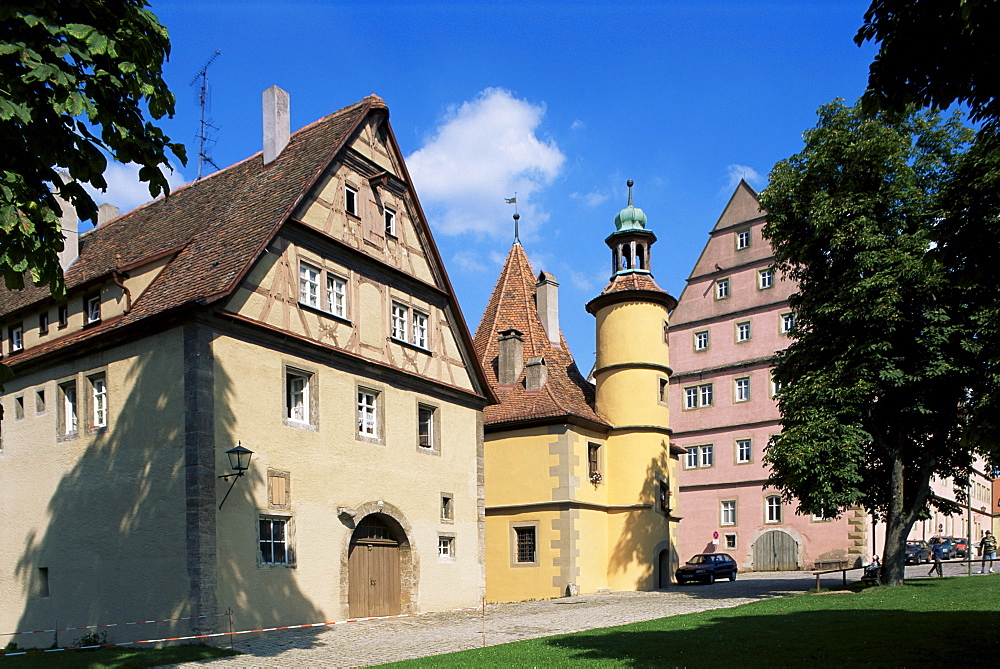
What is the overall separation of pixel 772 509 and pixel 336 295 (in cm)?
2921

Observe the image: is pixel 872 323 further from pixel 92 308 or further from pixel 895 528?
pixel 92 308

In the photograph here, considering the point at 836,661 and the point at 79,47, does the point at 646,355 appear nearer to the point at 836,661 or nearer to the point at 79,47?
the point at 836,661

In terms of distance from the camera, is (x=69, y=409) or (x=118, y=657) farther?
(x=69, y=409)

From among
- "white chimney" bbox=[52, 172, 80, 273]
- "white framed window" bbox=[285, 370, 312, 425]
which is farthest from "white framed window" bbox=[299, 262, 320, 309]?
"white chimney" bbox=[52, 172, 80, 273]

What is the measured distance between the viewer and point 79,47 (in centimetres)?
1039

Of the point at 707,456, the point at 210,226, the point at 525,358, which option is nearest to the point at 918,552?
the point at 707,456

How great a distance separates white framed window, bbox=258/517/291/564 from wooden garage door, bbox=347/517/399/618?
2.26 m

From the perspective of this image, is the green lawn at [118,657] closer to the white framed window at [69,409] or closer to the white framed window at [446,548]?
the white framed window at [69,409]

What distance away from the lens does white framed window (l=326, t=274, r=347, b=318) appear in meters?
21.7

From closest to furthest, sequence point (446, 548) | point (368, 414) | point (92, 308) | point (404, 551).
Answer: point (92, 308) → point (368, 414) → point (404, 551) → point (446, 548)

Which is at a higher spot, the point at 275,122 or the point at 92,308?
the point at 275,122

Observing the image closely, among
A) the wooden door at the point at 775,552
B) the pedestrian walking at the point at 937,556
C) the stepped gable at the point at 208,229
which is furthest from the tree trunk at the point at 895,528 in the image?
the wooden door at the point at 775,552

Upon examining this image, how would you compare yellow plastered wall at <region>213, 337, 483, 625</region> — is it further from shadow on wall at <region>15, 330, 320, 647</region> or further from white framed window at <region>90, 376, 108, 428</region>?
white framed window at <region>90, 376, 108, 428</region>

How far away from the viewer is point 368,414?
22.6 metres
